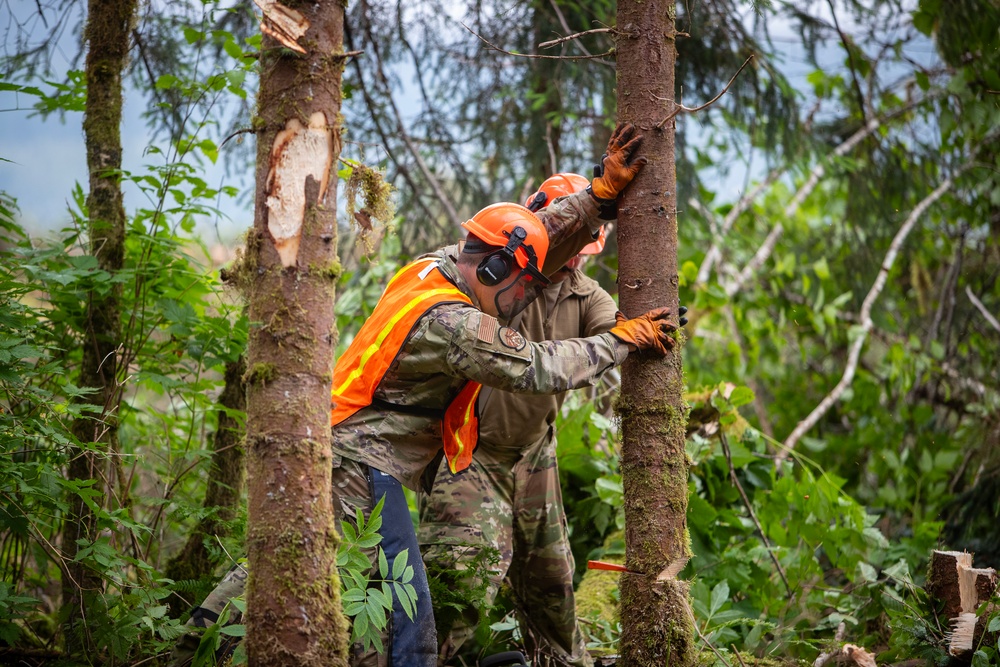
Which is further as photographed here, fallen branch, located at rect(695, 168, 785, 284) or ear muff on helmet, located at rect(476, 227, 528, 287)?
fallen branch, located at rect(695, 168, 785, 284)

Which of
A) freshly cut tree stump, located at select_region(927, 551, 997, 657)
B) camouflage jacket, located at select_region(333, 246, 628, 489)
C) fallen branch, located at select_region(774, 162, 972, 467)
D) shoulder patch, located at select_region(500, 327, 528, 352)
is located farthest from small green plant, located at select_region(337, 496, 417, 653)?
fallen branch, located at select_region(774, 162, 972, 467)

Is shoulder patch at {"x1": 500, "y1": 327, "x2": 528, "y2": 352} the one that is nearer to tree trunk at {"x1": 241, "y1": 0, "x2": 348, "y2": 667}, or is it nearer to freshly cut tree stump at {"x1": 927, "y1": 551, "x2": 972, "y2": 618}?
Answer: tree trunk at {"x1": 241, "y1": 0, "x2": 348, "y2": 667}

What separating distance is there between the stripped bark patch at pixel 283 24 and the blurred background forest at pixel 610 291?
54cm

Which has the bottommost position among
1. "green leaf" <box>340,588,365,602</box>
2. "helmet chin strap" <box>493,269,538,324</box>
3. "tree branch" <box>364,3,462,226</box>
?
"green leaf" <box>340,588,365,602</box>

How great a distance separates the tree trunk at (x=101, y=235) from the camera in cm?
354

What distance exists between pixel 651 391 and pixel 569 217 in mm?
963

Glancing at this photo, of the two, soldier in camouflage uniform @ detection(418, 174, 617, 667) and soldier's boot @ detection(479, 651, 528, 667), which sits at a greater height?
soldier in camouflage uniform @ detection(418, 174, 617, 667)

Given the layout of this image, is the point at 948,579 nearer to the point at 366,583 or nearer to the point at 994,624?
the point at 994,624

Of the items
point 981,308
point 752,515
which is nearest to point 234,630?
point 752,515

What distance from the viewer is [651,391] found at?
10.1 feet

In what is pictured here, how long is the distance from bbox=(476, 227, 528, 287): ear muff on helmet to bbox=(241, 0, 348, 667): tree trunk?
767 mm

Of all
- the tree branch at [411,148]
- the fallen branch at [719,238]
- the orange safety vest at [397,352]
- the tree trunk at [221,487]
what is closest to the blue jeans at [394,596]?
the orange safety vest at [397,352]

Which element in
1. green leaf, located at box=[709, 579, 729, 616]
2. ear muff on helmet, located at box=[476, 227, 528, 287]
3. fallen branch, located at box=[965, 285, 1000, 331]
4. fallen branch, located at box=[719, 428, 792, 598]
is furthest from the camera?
fallen branch, located at box=[965, 285, 1000, 331]

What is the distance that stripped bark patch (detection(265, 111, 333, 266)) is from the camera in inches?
95.6
